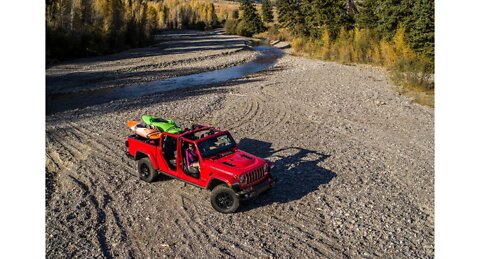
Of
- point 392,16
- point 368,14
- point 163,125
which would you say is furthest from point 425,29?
point 163,125

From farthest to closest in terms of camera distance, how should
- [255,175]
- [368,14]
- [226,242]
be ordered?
[368,14], [255,175], [226,242]

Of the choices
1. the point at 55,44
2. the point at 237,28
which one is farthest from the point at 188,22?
the point at 55,44

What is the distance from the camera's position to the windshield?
37.3 feet

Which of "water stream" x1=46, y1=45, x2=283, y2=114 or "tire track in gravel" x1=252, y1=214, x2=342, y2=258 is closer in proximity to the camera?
"tire track in gravel" x1=252, y1=214, x2=342, y2=258

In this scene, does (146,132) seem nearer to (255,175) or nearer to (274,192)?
(255,175)

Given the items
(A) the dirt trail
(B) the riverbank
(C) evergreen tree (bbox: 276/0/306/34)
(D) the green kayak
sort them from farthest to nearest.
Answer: (C) evergreen tree (bbox: 276/0/306/34)
(B) the riverbank
(D) the green kayak
(A) the dirt trail

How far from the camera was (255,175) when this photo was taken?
10.8 meters

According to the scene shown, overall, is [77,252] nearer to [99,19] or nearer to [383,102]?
[383,102]

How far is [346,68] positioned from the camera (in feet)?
127

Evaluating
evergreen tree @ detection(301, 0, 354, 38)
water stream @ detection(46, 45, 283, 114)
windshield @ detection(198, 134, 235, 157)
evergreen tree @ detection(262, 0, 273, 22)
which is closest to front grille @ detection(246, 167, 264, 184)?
windshield @ detection(198, 134, 235, 157)

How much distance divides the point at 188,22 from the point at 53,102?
346 ft

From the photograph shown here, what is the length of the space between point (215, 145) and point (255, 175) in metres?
1.71

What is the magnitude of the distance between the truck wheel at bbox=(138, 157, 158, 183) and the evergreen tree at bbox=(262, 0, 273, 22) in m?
87.6

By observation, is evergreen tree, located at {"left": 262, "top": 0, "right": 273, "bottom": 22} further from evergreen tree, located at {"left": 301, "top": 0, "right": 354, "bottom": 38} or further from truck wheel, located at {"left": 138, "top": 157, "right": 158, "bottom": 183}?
truck wheel, located at {"left": 138, "top": 157, "right": 158, "bottom": 183}
